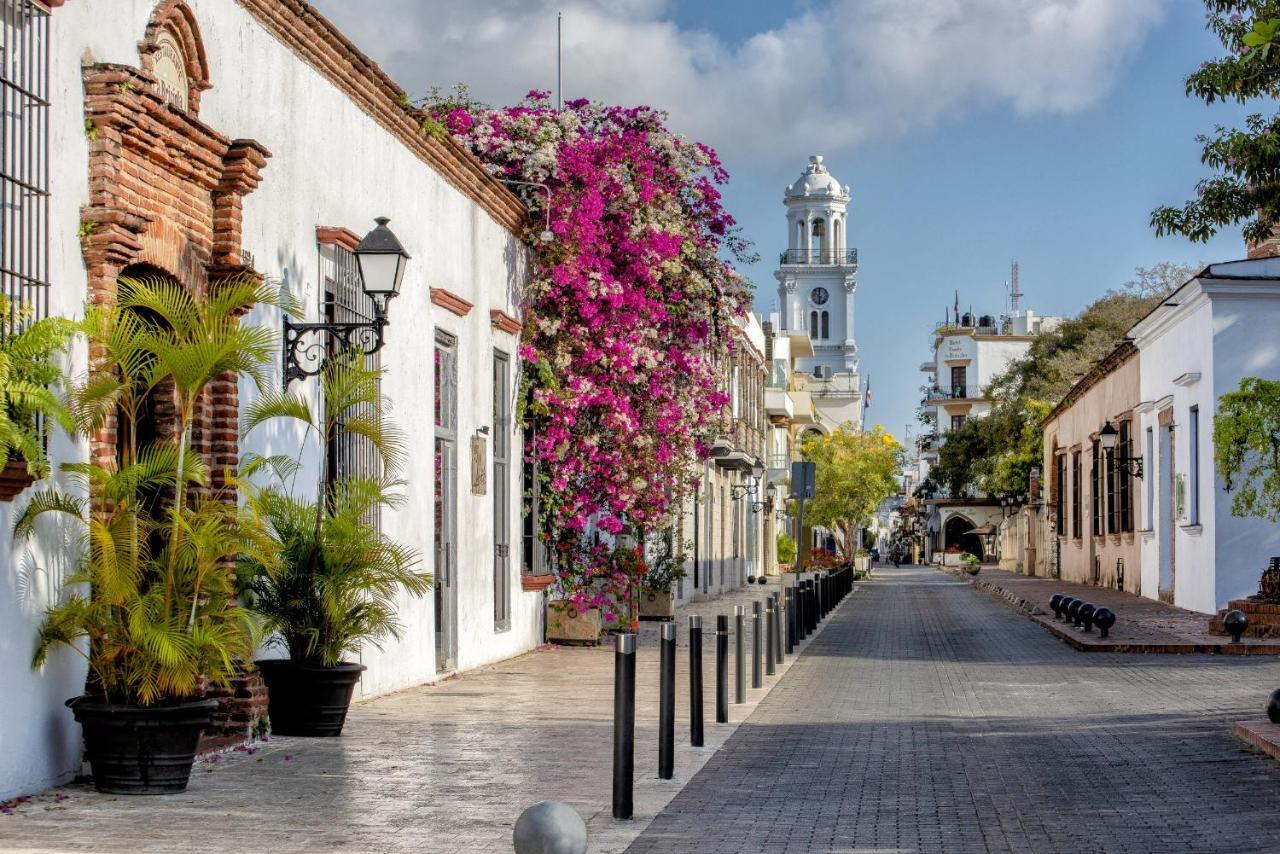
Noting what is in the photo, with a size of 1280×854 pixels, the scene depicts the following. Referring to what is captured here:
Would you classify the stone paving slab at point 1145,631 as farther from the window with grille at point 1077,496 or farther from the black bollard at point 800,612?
the window with grille at point 1077,496

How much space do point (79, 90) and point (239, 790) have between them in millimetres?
3792

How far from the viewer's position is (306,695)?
442 inches

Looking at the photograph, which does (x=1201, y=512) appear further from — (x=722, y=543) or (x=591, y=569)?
(x=722, y=543)

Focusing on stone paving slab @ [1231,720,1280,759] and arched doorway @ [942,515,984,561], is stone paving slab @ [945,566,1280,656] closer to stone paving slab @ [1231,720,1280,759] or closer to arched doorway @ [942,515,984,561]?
stone paving slab @ [1231,720,1280,759]

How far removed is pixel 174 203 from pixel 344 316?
3.66 meters

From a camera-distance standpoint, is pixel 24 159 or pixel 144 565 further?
pixel 144 565

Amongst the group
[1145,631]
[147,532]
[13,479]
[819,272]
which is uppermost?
[819,272]

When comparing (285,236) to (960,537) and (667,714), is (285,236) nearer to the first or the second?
(667,714)

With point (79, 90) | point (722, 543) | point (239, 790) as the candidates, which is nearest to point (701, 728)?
point (239, 790)

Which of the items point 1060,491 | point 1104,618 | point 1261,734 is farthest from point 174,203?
point 1060,491

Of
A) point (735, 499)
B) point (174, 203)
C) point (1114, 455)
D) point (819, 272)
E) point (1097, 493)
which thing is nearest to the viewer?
point (174, 203)

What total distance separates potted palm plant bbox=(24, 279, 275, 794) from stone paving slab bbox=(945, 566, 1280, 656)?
13571 mm

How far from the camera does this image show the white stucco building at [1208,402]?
26.2m

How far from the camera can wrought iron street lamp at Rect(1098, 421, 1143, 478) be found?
109 feet
